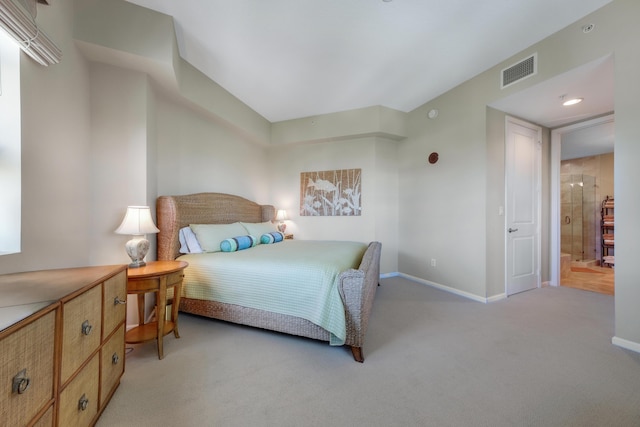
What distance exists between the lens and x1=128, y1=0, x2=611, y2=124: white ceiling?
2.10 metres

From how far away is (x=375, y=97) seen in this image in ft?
12.1

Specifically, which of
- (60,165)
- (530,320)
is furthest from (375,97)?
(60,165)

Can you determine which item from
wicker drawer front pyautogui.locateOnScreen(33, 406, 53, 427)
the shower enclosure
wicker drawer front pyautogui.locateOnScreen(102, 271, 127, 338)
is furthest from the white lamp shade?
the shower enclosure

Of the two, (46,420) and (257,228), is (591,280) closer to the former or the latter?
(257,228)

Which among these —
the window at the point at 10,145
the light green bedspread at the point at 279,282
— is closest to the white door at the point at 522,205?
the light green bedspread at the point at 279,282

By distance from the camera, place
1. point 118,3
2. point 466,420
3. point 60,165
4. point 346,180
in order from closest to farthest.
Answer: point 466,420, point 60,165, point 118,3, point 346,180

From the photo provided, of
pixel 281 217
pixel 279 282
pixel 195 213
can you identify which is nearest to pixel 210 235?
pixel 195 213

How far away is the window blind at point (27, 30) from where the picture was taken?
1258 millimetres

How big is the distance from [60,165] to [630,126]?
4414 millimetres

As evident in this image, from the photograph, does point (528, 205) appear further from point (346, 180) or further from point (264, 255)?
point (264, 255)

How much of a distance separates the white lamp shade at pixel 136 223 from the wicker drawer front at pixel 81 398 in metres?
1.08

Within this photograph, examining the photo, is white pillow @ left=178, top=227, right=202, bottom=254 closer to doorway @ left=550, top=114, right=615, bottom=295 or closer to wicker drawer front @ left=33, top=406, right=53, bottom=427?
→ wicker drawer front @ left=33, top=406, right=53, bottom=427

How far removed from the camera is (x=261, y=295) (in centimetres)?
215

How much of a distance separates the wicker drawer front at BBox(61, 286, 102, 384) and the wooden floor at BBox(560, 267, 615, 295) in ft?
18.1
